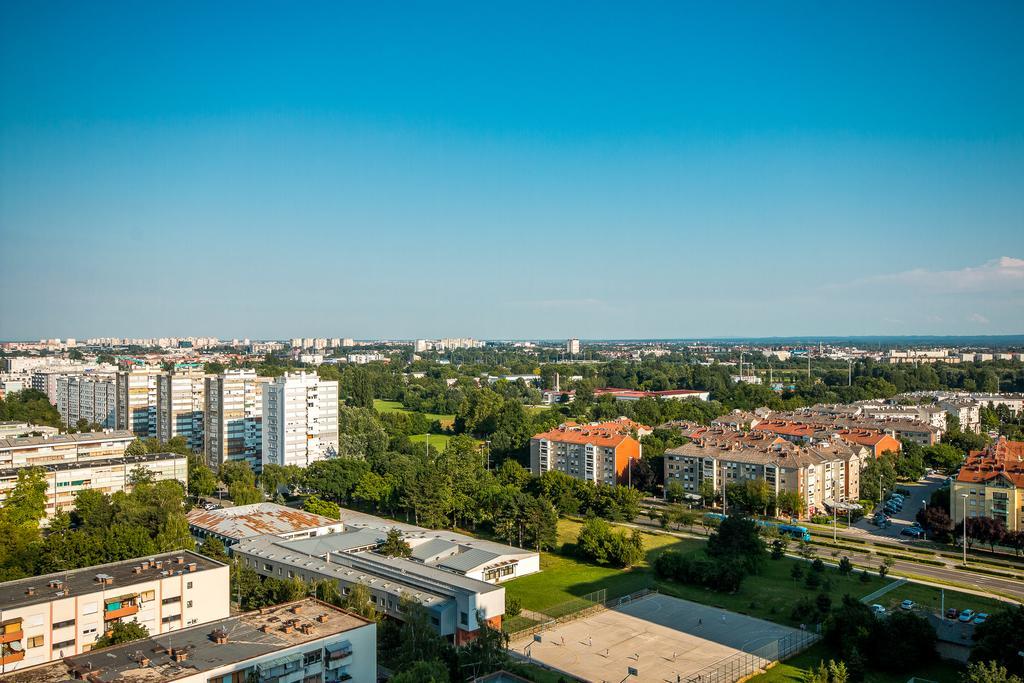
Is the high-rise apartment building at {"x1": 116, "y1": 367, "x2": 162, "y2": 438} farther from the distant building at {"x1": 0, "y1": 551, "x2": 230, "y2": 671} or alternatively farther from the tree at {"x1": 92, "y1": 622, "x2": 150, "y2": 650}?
the tree at {"x1": 92, "y1": 622, "x2": 150, "y2": 650}

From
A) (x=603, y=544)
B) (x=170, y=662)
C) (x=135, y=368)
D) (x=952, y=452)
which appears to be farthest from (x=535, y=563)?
(x=135, y=368)

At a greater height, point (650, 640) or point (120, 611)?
point (120, 611)

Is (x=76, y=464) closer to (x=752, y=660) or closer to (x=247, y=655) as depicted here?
(x=247, y=655)

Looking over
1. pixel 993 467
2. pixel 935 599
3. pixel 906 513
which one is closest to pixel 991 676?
pixel 935 599

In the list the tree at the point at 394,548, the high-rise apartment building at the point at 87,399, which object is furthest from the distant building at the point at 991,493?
the high-rise apartment building at the point at 87,399

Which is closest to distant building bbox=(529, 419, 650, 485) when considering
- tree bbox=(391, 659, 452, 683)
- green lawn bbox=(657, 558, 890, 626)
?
green lawn bbox=(657, 558, 890, 626)

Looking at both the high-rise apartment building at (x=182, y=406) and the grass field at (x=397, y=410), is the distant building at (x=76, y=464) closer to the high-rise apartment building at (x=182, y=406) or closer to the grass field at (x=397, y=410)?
the high-rise apartment building at (x=182, y=406)
